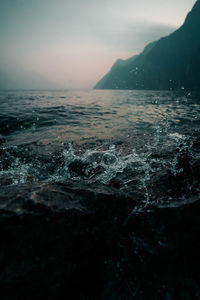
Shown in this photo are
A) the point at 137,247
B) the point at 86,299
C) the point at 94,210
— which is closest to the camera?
the point at 86,299

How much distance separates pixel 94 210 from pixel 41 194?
77cm

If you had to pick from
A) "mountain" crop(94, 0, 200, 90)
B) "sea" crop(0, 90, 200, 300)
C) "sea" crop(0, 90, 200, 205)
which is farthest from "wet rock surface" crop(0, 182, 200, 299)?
"mountain" crop(94, 0, 200, 90)

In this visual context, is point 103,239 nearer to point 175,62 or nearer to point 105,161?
point 105,161

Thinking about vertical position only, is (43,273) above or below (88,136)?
below

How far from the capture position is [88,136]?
19.5 feet

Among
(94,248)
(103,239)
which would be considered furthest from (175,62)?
(94,248)

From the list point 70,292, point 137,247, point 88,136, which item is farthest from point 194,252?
point 88,136

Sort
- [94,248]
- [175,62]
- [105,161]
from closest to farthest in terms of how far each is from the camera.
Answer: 1. [94,248]
2. [105,161]
3. [175,62]

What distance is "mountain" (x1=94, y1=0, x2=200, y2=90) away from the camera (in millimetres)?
102812

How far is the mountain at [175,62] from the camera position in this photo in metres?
103

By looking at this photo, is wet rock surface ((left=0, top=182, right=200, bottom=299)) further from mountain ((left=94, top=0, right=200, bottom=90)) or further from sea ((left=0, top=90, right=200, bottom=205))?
mountain ((left=94, top=0, right=200, bottom=90))

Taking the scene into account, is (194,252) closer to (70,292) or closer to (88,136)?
(70,292)

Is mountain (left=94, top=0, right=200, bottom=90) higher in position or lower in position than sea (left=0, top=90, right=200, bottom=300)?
higher

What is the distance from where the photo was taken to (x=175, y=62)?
117250mm
